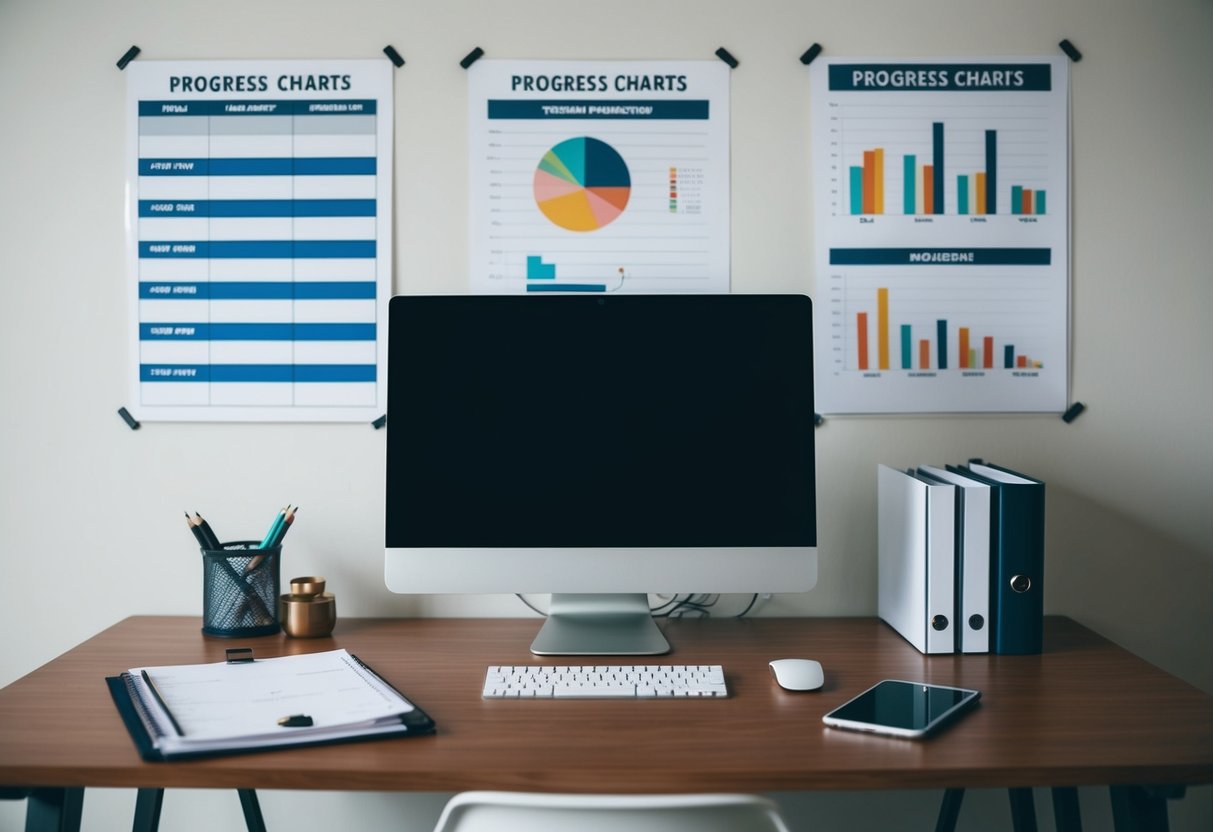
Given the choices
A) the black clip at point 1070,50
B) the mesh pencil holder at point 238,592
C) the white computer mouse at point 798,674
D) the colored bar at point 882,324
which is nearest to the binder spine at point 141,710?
the mesh pencil holder at point 238,592

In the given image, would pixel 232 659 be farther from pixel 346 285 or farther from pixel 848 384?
pixel 848 384

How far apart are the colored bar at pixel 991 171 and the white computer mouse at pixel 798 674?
1.02 metres

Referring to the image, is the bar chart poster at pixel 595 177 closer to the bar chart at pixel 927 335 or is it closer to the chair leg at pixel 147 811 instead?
the bar chart at pixel 927 335

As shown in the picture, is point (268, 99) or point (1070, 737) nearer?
point (1070, 737)

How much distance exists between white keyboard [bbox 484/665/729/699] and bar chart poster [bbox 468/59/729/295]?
0.77 meters

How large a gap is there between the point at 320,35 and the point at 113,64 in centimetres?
43

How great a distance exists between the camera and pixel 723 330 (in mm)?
1551

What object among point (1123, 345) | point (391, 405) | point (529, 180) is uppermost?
point (529, 180)

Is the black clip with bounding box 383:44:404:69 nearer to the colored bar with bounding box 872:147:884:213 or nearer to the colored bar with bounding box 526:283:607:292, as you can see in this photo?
the colored bar with bounding box 526:283:607:292

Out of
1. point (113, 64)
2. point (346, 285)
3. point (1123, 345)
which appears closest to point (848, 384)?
point (1123, 345)

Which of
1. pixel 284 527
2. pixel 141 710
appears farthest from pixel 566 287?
pixel 141 710

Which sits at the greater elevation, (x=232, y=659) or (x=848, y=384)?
(x=848, y=384)

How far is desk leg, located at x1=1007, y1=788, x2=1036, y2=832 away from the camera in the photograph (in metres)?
1.64

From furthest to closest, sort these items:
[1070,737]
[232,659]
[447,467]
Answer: [447,467] < [232,659] < [1070,737]
